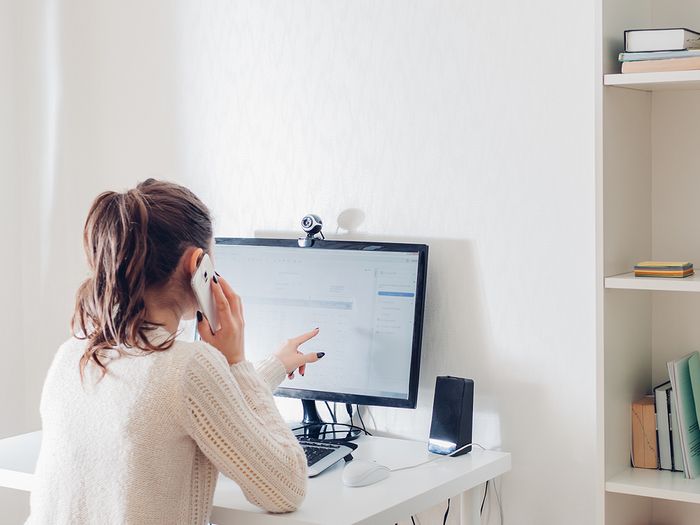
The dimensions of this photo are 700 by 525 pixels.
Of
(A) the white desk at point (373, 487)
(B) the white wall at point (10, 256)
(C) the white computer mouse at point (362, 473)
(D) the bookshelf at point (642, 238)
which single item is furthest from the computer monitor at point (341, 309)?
(B) the white wall at point (10, 256)

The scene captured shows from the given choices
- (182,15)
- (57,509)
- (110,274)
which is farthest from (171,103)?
(57,509)

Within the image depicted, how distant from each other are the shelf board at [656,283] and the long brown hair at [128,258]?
763 mm

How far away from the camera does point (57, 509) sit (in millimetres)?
1560

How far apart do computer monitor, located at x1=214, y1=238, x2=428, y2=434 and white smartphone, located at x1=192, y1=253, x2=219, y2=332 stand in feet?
1.90

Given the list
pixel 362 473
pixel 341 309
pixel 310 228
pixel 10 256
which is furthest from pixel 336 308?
pixel 10 256

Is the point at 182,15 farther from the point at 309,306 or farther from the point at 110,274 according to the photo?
the point at 110,274

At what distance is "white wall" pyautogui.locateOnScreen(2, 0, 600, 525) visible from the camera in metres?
2.07

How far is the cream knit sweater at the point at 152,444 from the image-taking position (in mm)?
1494

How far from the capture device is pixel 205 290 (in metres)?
1.64

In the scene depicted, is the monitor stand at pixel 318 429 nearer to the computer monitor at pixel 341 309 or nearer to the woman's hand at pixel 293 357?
the computer monitor at pixel 341 309

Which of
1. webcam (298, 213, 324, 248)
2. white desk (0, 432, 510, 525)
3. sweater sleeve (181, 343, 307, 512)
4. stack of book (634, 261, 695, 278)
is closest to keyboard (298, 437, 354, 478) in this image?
white desk (0, 432, 510, 525)

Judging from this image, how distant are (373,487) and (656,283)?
65 cm

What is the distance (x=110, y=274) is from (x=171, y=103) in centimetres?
120

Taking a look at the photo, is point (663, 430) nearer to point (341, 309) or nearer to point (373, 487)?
point (373, 487)
